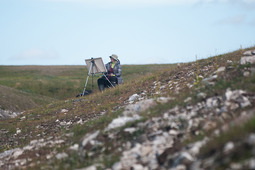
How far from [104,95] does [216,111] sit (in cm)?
1356

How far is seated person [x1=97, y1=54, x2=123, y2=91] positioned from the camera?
2441 centimetres

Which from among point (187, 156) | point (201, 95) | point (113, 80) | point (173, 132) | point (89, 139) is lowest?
point (89, 139)

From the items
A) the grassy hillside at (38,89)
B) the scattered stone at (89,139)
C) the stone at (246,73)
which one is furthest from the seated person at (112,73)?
the scattered stone at (89,139)

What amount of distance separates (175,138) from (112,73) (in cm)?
1740

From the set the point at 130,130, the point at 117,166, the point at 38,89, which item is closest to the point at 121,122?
the point at 130,130

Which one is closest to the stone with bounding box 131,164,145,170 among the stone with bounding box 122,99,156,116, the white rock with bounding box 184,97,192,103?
the stone with bounding box 122,99,156,116

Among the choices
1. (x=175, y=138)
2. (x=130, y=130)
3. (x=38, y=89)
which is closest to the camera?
(x=175, y=138)

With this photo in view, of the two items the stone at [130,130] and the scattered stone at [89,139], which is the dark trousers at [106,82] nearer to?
the scattered stone at [89,139]

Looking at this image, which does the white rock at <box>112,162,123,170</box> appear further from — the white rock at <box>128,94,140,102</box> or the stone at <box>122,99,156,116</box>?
the white rock at <box>128,94,140,102</box>

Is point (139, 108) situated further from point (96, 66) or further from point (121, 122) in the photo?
point (96, 66)

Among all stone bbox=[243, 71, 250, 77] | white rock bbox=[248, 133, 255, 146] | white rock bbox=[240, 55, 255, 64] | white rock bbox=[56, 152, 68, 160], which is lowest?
white rock bbox=[56, 152, 68, 160]

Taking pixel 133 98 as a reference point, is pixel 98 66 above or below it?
above

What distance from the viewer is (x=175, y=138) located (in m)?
7.84

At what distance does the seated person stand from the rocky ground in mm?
13399
